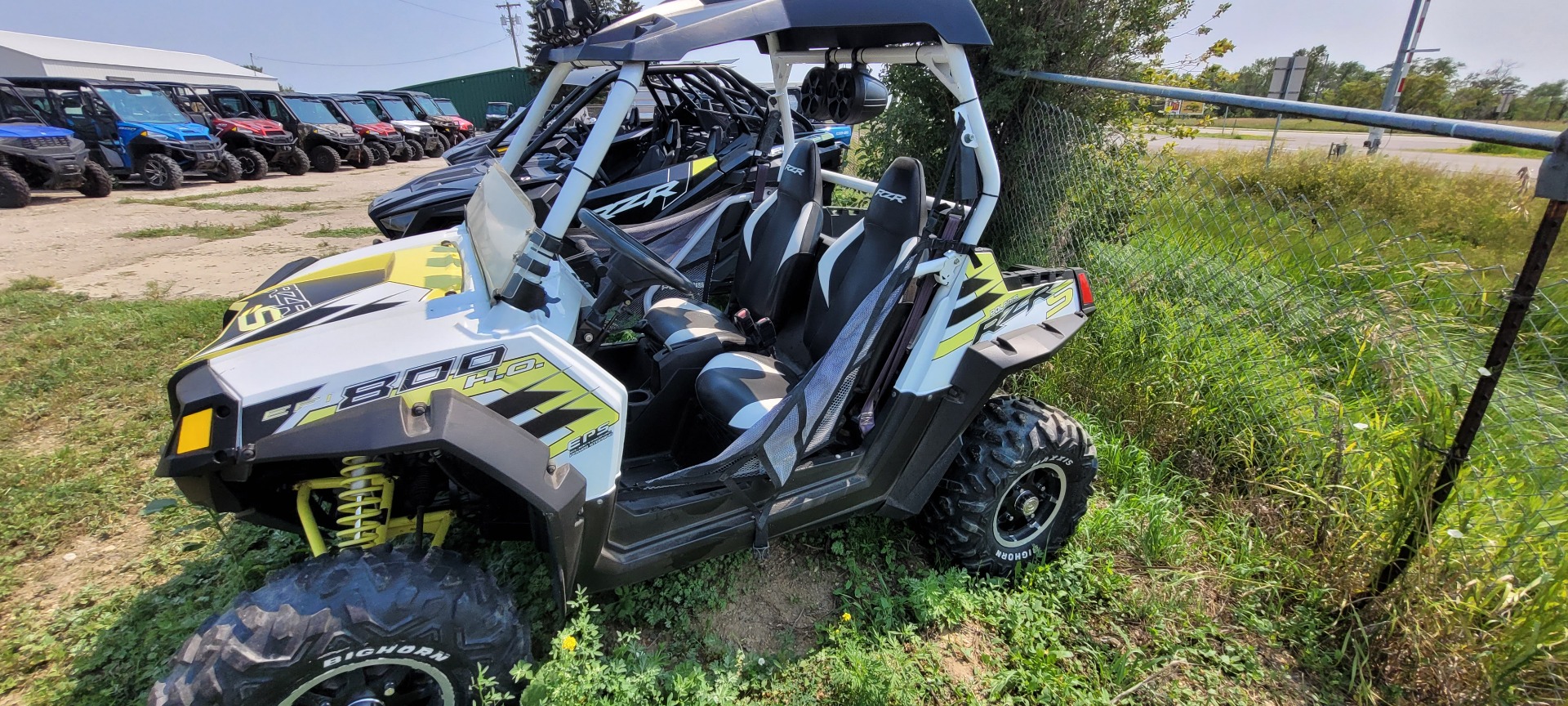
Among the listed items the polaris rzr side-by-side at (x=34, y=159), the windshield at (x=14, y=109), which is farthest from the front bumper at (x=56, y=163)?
the windshield at (x=14, y=109)

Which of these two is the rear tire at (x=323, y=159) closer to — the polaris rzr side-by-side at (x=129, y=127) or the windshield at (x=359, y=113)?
the windshield at (x=359, y=113)

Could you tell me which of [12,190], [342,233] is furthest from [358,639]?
[12,190]

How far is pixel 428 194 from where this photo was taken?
575cm

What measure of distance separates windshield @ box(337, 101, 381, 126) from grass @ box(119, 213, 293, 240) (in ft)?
32.2

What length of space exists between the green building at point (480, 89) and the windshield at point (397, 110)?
11159 mm

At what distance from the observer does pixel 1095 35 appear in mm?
4824

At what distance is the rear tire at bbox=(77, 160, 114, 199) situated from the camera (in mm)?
10891

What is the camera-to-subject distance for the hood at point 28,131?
10.1 metres

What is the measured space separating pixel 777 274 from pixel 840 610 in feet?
4.56

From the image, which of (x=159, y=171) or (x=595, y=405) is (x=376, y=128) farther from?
(x=595, y=405)

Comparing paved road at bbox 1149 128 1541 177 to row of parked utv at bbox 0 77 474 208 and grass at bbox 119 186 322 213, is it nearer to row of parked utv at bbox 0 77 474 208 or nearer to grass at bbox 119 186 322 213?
grass at bbox 119 186 322 213

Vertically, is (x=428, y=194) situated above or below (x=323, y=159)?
above

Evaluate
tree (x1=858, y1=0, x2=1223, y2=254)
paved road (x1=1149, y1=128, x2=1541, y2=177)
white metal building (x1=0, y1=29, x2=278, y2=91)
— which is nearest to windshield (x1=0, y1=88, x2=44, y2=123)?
tree (x1=858, y1=0, x2=1223, y2=254)

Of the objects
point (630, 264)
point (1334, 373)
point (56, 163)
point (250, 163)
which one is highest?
point (630, 264)
